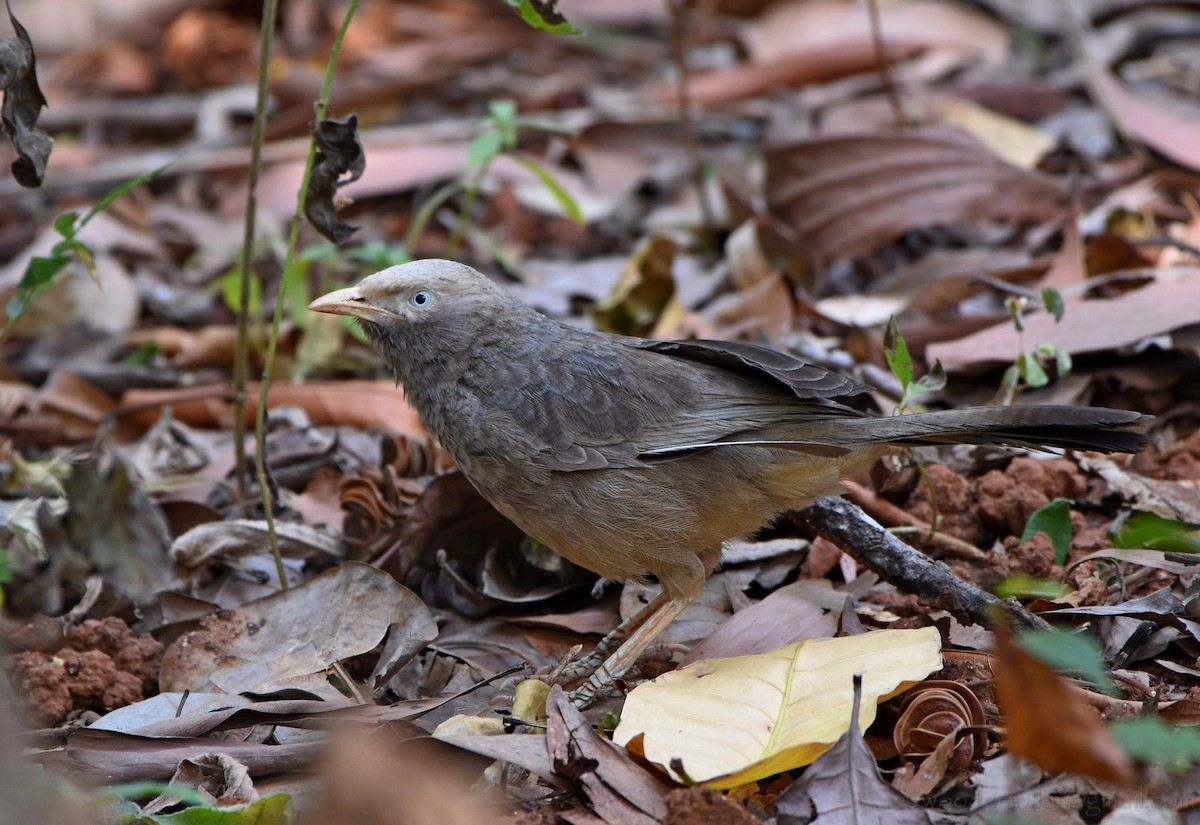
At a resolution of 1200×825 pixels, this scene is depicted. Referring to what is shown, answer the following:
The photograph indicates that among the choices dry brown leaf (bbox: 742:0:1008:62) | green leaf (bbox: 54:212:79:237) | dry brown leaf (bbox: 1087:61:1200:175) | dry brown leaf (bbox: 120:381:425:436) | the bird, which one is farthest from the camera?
dry brown leaf (bbox: 742:0:1008:62)

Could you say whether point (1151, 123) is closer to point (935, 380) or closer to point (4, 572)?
point (935, 380)

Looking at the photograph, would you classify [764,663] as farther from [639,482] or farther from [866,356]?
[866,356]

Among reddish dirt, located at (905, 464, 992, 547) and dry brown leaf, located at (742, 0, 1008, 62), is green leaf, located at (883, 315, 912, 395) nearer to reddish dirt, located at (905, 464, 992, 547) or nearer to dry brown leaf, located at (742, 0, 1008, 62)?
reddish dirt, located at (905, 464, 992, 547)

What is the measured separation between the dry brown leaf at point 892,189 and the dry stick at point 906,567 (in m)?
2.37

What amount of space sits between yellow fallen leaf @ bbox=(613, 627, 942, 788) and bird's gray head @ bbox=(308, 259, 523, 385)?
1.41 metres

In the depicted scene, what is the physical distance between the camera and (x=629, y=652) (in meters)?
3.82

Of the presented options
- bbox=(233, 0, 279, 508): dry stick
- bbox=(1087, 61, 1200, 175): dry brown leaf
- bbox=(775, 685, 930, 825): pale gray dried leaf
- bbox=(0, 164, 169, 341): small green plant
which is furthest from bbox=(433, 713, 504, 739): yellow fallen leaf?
bbox=(1087, 61, 1200, 175): dry brown leaf

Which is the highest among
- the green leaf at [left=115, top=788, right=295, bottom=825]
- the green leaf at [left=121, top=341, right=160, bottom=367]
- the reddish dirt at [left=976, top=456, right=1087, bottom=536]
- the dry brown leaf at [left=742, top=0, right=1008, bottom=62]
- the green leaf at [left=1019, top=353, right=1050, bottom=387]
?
the dry brown leaf at [left=742, top=0, right=1008, bottom=62]

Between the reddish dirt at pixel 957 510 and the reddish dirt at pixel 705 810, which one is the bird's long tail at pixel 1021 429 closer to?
the reddish dirt at pixel 957 510

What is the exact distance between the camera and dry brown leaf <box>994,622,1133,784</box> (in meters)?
2.06

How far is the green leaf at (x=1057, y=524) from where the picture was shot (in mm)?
3951

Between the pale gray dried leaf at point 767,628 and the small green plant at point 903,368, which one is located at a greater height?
the small green plant at point 903,368

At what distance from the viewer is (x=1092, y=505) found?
170 inches

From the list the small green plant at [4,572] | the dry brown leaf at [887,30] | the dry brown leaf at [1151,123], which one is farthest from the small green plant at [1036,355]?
the dry brown leaf at [887,30]
